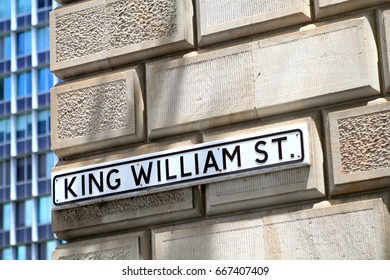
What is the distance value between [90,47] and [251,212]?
5.83ft

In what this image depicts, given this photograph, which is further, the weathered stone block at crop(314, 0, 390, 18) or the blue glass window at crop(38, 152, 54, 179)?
the blue glass window at crop(38, 152, 54, 179)

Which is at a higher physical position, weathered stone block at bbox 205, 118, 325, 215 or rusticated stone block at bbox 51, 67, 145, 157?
rusticated stone block at bbox 51, 67, 145, 157

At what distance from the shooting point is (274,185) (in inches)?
300

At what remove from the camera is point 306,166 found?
7.53m

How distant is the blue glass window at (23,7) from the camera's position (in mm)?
73500

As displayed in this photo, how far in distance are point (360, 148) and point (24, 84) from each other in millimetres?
64968

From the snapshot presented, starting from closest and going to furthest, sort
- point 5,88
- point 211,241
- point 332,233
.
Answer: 1. point 332,233
2. point 211,241
3. point 5,88

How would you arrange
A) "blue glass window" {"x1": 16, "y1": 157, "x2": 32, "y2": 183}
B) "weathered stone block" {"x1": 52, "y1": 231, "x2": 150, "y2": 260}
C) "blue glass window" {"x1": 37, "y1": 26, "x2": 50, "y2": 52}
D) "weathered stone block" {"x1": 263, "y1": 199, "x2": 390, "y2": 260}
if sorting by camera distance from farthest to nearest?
"blue glass window" {"x1": 37, "y1": 26, "x2": 50, "y2": 52}, "blue glass window" {"x1": 16, "y1": 157, "x2": 32, "y2": 183}, "weathered stone block" {"x1": 52, "y1": 231, "x2": 150, "y2": 260}, "weathered stone block" {"x1": 263, "y1": 199, "x2": 390, "y2": 260}

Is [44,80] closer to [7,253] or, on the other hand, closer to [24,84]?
[24,84]

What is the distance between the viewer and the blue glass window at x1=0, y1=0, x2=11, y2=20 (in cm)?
7438

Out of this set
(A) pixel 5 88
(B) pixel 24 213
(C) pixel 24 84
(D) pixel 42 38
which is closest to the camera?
(B) pixel 24 213

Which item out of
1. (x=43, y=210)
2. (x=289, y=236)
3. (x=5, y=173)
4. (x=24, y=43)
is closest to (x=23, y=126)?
(x=5, y=173)

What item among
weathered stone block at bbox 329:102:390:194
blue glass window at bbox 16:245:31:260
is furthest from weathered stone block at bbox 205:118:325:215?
blue glass window at bbox 16:245:31:260

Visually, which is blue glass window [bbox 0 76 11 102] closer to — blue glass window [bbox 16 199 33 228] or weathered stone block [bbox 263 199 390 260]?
blue glass window [bbox 16 199 33 228]
